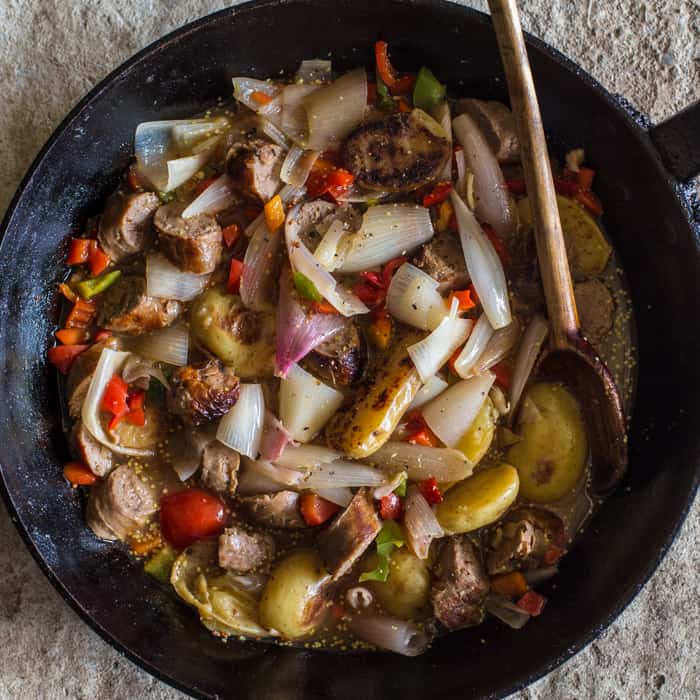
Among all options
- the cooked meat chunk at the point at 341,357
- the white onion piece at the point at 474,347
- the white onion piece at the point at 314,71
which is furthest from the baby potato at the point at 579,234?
the white onion piece at the point at 314,71

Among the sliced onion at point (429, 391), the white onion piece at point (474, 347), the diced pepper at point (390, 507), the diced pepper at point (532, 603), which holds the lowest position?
the diced pepper at point (532, 603)

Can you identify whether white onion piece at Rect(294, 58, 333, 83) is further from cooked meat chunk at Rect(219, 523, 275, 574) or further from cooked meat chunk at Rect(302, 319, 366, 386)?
cooked meat chunk at Rect(219, 523, 275, 574)

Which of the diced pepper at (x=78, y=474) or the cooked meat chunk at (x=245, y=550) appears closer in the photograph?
the cooked meat chunk at (x=245, y=550)

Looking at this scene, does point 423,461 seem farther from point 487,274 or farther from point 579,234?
point 579,234

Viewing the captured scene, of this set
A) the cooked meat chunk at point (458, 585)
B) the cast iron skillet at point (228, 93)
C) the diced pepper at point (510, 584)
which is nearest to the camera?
the cast iron skillet at point (228, 93)

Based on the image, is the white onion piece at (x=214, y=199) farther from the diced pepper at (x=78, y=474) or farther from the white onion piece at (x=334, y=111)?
the diced pepper at (x=78, y=474)

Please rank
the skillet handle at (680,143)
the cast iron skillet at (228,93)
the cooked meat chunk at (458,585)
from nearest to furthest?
1. the skillet handle at (680,143)
2. the cast iron skillet at (228,93)
3. the cooked meat chunk at (458,585)
